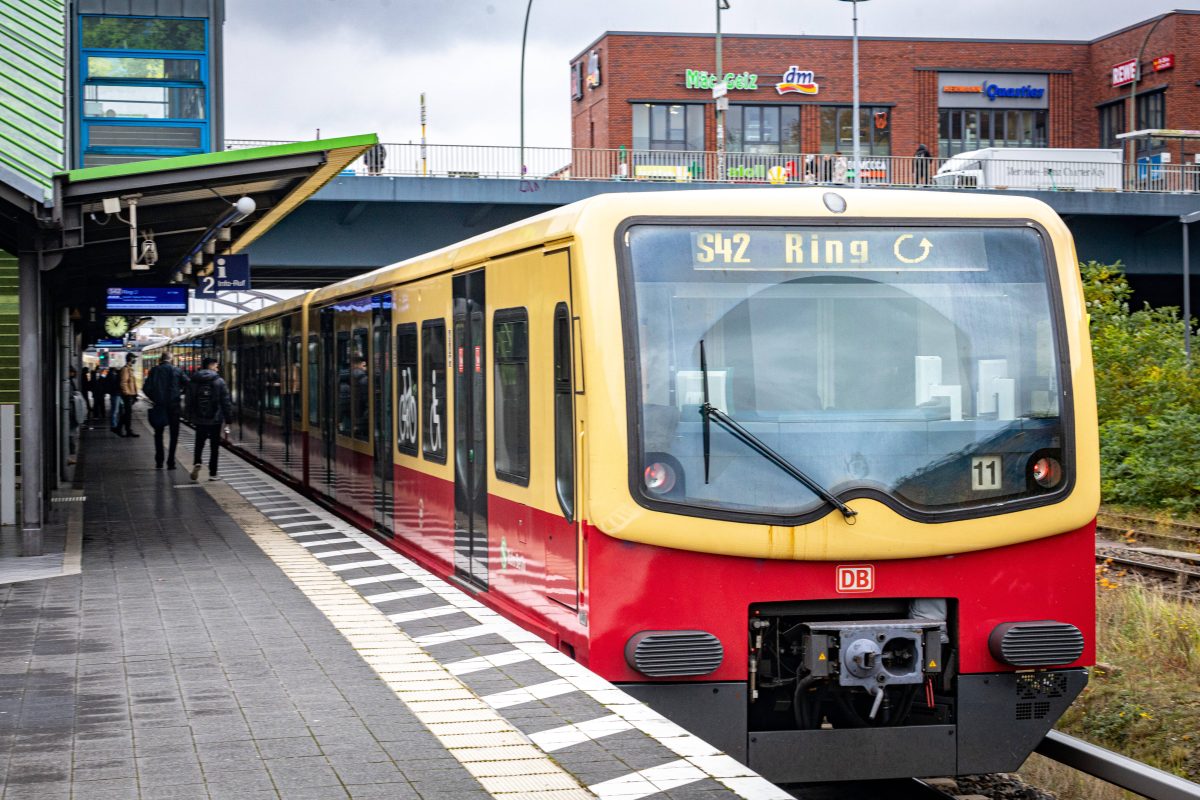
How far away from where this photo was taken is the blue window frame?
3359cm

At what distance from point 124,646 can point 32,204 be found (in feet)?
19.8

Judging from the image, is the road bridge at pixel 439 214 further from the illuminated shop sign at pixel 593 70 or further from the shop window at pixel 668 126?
the illuminated shop sign at pixel 593 70

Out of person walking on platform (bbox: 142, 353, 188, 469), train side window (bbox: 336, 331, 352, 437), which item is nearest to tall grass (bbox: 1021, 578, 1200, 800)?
train side window (bbox: 336, 331, 352, 437)

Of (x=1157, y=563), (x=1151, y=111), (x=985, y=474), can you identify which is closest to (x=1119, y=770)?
(x=985, y=474)

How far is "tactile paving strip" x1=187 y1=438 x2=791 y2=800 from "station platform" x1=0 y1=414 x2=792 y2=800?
0.6 inches

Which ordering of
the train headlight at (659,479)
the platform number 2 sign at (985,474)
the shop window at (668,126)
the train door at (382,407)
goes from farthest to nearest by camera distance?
1. the shop window at (668,126)
2. the train door at (382,407)
3. the platform number 2 sign at (985,474)
4. the train headlight at (659,479)

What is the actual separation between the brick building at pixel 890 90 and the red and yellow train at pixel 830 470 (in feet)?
194

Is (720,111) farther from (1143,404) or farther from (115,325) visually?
(115,325)

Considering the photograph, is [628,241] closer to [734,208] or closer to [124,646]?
[734,208]

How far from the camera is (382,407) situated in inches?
568

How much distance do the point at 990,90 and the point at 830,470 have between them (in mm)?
65810

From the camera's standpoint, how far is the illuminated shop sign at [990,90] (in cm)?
6962

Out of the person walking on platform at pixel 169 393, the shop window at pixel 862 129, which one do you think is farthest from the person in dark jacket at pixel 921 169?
the shop window at pixel 862 129

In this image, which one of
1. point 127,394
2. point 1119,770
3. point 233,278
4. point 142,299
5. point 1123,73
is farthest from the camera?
point 1123,73
